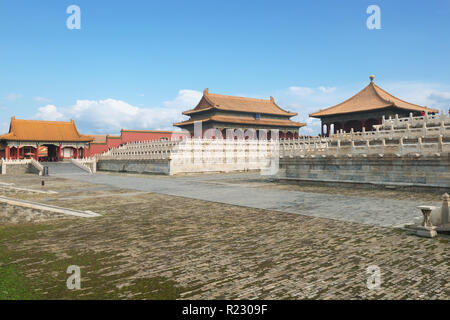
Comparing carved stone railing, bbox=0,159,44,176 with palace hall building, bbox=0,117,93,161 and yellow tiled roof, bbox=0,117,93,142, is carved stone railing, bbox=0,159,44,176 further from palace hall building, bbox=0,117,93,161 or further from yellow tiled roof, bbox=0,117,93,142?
yellow tiled roof, bbox=0,117,93,142

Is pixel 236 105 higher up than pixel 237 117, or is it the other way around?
pixel 236 105

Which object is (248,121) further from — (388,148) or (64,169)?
(388,148)

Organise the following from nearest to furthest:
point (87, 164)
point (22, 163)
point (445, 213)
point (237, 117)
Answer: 1. point (445, 213)
2. point (22, 163)
3. point (87, 164)
4. point (237, 117)

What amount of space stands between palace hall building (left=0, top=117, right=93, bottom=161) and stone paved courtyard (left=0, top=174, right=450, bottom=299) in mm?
40265

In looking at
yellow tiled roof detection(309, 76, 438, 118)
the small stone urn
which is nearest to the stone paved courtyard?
the small stone urn

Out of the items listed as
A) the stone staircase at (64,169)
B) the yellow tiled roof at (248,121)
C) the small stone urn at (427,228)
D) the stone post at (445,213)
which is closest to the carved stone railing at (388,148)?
the stone post at (445,213)

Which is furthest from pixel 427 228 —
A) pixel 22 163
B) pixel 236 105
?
pixel 236 105

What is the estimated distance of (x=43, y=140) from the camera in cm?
4481

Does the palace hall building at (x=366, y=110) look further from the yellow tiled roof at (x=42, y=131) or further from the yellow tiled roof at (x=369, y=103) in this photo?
the yellow tiled roof at (x=42, y=131)

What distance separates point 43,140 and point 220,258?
4604cm

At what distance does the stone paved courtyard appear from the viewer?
445 cm

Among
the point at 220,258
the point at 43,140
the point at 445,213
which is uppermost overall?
the point at 43,140
